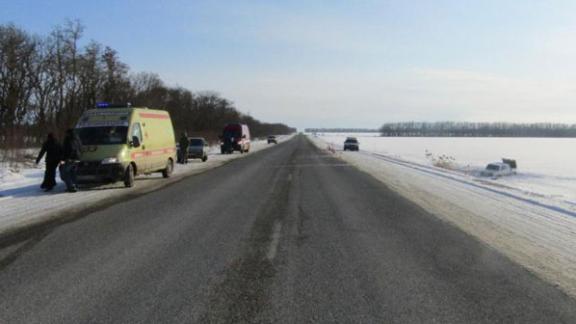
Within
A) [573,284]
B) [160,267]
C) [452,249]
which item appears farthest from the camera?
[452,249]

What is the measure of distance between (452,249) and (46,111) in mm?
45855

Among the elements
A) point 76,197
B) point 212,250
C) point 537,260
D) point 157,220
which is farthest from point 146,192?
point 537,260

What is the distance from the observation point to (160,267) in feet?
19.6

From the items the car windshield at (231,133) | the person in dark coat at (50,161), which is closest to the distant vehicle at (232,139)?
the car windshield at (231,133)

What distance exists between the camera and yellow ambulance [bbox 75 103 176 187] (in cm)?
1464

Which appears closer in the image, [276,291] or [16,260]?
[276,291]

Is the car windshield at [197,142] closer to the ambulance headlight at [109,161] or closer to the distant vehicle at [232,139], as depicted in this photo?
the distant vehicle at [232,139]

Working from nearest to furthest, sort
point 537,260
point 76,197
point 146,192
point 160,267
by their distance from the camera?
point 160,267, point 537,260, point 76,197, point 146,192

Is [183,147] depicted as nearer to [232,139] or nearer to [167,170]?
[167,170]

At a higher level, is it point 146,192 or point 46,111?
point 46,111

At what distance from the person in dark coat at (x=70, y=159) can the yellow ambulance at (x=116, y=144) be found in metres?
0.42

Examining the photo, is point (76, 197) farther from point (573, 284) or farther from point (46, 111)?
point (46, 111)

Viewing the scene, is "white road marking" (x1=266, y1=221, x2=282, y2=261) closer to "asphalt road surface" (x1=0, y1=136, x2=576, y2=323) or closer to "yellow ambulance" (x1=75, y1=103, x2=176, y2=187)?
"asphalt road surface" (x1=0, y1=136, x2=576, y2=323)

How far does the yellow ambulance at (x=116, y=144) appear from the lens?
14641 mm
